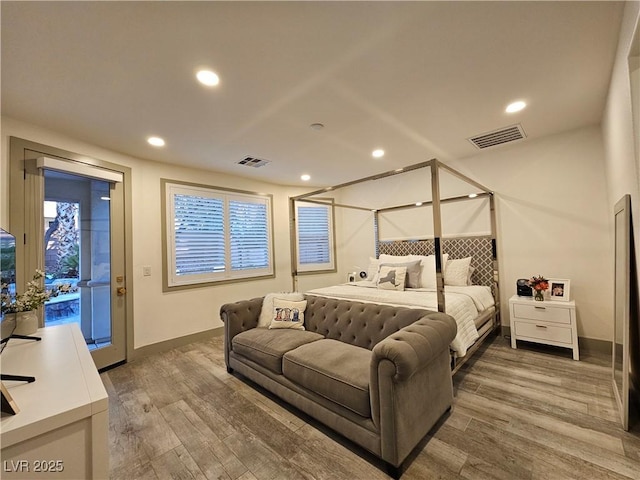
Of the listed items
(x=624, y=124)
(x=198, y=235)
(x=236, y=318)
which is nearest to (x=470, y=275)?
(x=624, y=124)

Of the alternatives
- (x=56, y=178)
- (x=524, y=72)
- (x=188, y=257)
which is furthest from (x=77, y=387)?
(x=524, y=72)

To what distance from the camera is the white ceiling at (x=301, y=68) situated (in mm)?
1442

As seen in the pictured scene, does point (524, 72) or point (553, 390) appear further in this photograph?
point (553, 390)

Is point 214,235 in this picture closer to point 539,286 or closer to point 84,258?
point 84,258

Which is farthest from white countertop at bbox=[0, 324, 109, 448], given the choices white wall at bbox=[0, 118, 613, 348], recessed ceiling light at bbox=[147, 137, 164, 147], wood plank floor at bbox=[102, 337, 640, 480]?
recessed ceiling light at bbox=[147, 137, 164, 147]

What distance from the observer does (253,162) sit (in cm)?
→ 378

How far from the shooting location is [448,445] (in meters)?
1.72

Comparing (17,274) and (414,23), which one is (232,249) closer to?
(17,274)

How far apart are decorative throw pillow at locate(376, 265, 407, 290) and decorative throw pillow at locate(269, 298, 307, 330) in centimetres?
117

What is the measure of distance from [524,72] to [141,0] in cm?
252

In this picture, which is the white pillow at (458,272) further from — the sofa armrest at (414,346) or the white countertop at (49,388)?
the white countertop at (49,388)

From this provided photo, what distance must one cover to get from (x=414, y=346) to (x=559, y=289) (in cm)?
270

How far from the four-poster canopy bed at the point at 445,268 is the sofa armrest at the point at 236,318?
0.76 meters

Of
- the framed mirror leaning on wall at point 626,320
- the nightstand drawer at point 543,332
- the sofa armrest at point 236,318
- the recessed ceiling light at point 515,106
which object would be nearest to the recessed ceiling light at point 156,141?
the sofa armrest at point 236,318
